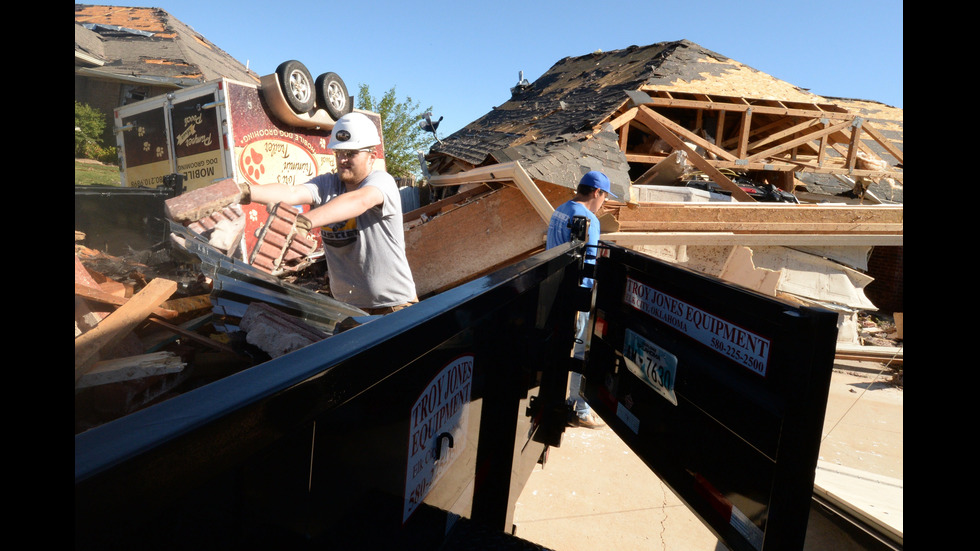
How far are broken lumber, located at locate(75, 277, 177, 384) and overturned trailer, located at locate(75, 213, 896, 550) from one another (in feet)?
4.82

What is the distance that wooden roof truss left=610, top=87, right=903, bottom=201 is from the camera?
33.7ft

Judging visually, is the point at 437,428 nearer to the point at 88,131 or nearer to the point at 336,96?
the point at 336,96

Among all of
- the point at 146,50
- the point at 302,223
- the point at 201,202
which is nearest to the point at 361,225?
the point at 302,223

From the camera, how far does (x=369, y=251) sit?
365 cm

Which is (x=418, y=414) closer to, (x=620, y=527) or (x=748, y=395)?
(x=748, y=395)

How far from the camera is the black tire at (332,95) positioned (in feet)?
28.8

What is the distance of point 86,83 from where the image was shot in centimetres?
2111

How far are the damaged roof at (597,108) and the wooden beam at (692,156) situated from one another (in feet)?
1.38

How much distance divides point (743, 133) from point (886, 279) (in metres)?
4.60

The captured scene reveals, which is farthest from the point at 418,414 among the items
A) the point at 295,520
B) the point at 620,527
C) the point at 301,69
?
the point at 301,69

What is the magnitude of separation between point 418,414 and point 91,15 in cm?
3082

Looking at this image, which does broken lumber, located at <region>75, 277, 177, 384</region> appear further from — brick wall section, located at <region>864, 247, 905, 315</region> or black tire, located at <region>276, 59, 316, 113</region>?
brick wall section, located at <region>864, 247, 905, 315</region>

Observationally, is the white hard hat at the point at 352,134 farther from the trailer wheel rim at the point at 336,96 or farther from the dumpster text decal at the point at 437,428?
the trailer wheel rim at the point at 336,96

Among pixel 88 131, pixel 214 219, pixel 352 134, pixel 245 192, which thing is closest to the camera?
pixel 245 192
